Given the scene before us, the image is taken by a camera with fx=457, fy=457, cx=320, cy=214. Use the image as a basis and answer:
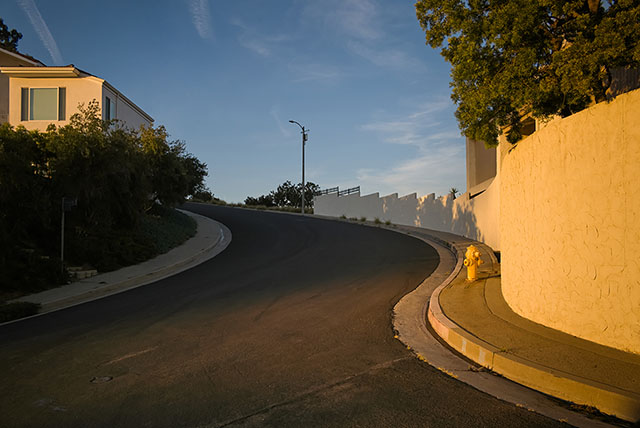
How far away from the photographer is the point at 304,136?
4431cm

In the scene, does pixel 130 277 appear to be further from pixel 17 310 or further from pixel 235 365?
pixel 235 365

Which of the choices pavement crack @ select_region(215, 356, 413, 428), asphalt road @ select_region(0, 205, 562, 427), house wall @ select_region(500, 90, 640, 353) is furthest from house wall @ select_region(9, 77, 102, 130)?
pavement crack @ select_region(215, 356, 413, 428)

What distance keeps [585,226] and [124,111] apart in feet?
93.7

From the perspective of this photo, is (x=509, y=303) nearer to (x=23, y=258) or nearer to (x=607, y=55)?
(x=607, y=55)

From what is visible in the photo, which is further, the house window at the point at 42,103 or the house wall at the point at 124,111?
the house wall at the point at 124,111

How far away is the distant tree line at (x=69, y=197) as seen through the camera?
13.2 m

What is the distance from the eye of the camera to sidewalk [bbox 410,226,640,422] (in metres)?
4.52

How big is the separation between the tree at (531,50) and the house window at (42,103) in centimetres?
2221

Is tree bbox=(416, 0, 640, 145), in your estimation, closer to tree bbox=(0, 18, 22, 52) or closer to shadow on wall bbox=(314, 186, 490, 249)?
shadow on wall bbox=(314, 186, 490, 249)

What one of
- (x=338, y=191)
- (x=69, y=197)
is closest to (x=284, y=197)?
(x=338, y=191)

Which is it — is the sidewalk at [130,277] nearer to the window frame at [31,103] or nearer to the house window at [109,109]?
the house window at [109,109]

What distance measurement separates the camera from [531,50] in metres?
9.93

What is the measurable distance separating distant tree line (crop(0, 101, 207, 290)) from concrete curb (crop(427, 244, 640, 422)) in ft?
37.3

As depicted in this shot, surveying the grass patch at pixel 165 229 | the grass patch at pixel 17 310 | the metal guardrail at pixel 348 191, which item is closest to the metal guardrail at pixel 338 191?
the metal guardrail at pixel 348 191
